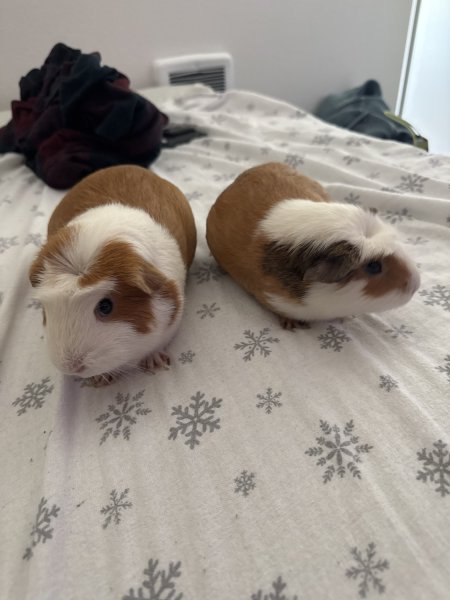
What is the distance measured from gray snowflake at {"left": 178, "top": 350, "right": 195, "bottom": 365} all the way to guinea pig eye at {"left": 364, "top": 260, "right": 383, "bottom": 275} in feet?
1.38

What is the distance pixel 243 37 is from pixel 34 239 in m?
2.00

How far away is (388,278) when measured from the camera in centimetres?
Result: 88

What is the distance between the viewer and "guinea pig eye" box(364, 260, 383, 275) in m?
0.88

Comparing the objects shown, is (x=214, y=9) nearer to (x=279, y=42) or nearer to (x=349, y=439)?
(x=279, y=42)

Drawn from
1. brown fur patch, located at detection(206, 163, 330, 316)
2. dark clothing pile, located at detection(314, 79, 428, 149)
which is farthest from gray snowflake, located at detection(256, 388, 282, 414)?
dark clothing pile, located at detection(314, 79, 428, 149)

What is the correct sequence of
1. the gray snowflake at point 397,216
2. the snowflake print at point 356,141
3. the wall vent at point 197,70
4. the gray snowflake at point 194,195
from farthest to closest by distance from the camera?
the wall vent at point 197,70, the snowflake print at point 356,141, the gray snowflake at point 194,195, the gray snowflake at point 397,216

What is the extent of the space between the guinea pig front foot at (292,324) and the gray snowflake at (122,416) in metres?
0.35

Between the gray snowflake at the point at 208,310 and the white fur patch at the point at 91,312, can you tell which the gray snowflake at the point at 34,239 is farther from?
the gray snowflake at the point at 208,310

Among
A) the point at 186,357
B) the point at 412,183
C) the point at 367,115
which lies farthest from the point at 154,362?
the point at 367,115

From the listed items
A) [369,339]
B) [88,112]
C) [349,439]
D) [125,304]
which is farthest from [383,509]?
[88,112]

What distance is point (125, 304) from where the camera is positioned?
2.60 feet

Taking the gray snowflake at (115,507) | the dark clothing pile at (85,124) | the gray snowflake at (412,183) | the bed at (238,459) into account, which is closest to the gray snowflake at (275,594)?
the bed at (238,459)

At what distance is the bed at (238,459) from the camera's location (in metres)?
0.57

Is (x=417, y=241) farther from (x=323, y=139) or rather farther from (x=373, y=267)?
(x=323, y=139)
